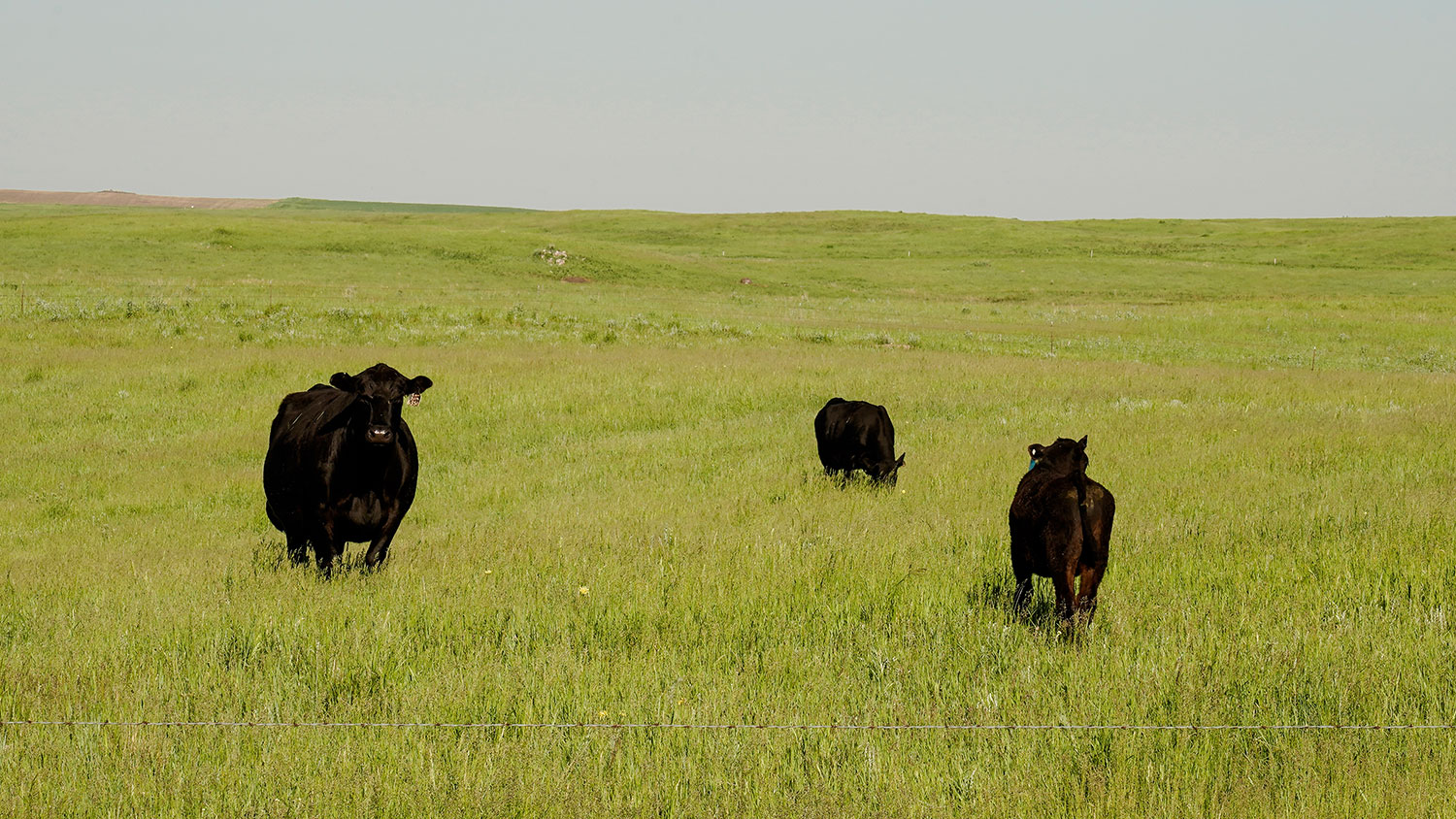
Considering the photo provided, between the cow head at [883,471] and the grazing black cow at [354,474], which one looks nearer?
the grazing black cow at [354,474]

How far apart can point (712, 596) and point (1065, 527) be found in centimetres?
248

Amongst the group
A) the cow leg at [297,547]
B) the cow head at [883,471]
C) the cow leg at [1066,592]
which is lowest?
the cow leg at [297,547]

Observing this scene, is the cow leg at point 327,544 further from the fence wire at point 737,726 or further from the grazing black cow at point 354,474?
the fence wire at point 737,726

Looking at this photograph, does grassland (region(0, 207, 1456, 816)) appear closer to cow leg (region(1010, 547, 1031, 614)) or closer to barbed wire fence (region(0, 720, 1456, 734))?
barbed wire fence (region(0, 720, 1456, 734))

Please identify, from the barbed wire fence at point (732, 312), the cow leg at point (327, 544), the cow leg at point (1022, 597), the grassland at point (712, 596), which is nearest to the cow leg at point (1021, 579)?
the cow leg at point (1022, 597)

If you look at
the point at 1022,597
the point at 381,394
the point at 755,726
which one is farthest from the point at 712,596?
the point at 381,394

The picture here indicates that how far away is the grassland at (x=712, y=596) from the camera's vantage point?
168 inches

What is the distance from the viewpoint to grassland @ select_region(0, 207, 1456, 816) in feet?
14.0

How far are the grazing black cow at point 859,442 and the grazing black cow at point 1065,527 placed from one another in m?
6.51

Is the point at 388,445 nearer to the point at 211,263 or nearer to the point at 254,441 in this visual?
the point at 254,441

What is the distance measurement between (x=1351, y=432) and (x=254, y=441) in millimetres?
17109

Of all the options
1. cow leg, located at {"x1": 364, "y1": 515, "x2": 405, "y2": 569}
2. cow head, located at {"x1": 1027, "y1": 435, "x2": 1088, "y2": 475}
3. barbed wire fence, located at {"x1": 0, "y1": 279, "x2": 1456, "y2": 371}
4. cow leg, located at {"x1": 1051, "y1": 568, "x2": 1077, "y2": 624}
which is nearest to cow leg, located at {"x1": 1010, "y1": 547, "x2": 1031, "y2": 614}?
cow leg, located at {"x1": 1051, "y1": 568, "x2": 1077, "y2": 624}

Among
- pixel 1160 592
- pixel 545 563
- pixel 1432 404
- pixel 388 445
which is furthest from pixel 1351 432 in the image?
pixel 388 445

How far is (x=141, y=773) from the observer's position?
427 centimetres
